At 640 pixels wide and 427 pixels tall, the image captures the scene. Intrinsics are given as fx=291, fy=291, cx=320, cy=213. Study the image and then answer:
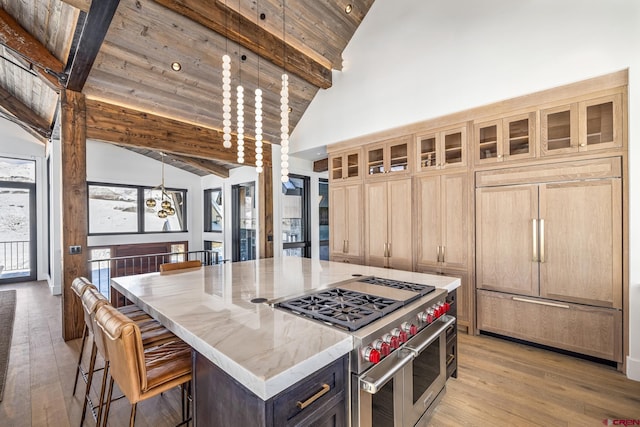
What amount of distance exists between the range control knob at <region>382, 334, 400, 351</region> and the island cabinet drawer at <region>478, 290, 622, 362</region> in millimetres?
2295

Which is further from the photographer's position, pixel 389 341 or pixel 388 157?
pixel 388 157

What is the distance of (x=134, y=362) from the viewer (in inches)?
49.2

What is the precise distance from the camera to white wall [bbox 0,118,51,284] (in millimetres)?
5918

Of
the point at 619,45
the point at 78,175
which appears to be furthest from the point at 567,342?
the point at 78,175

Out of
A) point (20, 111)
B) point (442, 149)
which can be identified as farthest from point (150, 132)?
point (442, 149)

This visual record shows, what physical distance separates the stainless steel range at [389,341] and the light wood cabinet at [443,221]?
62.6 inches

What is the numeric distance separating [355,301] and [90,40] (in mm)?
3249

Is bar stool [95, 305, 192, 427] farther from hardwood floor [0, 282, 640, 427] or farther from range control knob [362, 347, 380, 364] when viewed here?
range control knob [362, 347, 380, 364]

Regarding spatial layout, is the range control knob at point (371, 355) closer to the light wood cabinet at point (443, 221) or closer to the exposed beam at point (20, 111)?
the light wood cabinet at point (443, 221)

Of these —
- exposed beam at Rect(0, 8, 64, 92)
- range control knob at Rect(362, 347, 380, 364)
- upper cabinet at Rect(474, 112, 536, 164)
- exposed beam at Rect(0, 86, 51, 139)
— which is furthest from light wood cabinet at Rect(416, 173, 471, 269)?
exposed beam at Rect(0, 86, 51, 139)

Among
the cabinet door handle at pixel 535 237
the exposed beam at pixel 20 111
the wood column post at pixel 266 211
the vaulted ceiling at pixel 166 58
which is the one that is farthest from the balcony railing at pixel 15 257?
the cabinet door handle at pixel 535 237

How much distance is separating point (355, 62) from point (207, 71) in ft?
6.96

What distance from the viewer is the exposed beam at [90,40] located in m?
2.37

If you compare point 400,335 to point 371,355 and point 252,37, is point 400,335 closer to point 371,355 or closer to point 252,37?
point 371,355
